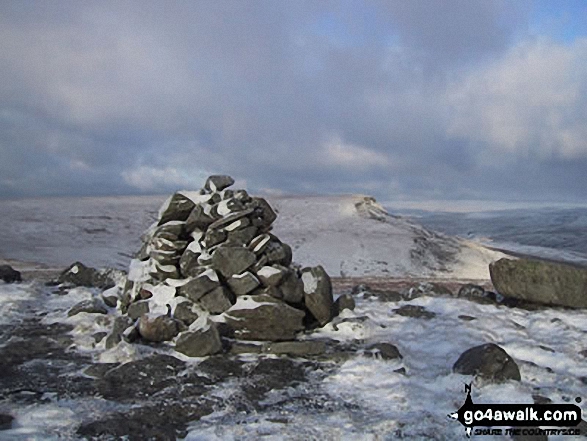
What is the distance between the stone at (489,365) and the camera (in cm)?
860

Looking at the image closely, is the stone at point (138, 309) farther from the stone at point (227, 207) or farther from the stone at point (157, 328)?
the stone at point (227, 207)

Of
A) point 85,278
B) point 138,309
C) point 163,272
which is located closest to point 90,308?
point 138,309

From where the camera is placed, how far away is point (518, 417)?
23.6 feet

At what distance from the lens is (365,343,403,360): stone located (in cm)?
998

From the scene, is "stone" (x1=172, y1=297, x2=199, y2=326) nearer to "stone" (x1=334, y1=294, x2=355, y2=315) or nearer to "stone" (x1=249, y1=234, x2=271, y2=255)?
"stone" (x1=249, y1=234, x2=271, y2=255)

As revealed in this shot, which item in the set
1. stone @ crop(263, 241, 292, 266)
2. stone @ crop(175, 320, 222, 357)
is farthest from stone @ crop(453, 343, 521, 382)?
stone @ crop(263, 241, 292, 266)

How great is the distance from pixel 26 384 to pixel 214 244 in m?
5.77

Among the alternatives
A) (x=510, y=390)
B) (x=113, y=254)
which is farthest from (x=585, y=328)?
(x=113, y=254)

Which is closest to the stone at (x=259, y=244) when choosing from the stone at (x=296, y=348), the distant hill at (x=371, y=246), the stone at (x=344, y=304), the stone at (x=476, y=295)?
the stone at (x=344, y=304)

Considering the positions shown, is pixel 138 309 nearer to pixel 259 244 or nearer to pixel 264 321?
pixel 264 321

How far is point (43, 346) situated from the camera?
10922 millimetres

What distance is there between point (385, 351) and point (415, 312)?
375 centimetres

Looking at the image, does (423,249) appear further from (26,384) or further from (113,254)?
(26,384)

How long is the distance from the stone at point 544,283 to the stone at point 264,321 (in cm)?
737
